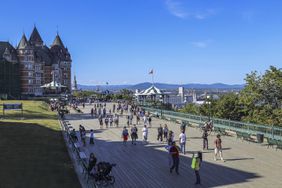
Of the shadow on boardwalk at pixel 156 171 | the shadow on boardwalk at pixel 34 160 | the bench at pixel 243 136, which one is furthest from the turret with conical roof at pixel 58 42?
the shadow on boardwalk at pixel 156 171

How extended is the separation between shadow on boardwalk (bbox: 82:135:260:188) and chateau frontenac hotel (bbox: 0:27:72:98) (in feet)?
251

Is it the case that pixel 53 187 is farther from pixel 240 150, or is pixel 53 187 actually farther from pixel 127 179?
pixel 240 150

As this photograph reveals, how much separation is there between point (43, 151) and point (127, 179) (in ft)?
25.7

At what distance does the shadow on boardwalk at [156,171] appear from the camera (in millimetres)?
16844

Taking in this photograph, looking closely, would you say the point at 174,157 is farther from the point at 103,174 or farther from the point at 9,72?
the point at 9,72

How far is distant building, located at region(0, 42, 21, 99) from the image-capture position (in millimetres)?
106438

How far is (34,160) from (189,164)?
7.67 meters

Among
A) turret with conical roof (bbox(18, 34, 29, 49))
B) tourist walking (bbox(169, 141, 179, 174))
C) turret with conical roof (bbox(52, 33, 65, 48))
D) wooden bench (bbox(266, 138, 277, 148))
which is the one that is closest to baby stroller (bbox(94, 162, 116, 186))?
tourist walking (bbox(169, 141, 179, 174))

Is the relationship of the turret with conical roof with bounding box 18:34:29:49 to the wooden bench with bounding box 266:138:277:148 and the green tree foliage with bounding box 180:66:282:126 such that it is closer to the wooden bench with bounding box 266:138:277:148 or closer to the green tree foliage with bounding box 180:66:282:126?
the green tree foliage with bounding box 180:66:282:126

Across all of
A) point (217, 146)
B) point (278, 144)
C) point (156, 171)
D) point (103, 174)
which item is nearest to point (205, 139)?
point (217, 146)

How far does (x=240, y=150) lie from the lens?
2488 centimetres

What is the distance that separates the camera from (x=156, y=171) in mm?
19094

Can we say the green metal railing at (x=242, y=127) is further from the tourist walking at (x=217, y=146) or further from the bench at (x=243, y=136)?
the tourist walking at (x=217, y=146)

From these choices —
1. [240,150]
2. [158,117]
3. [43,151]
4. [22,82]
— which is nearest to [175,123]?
[158,117]
